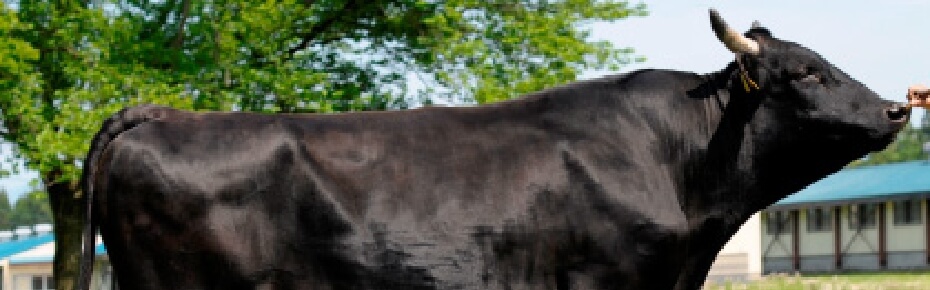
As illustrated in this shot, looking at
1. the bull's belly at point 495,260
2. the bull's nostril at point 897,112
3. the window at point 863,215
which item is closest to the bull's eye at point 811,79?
the bull's nostril at point 897,112

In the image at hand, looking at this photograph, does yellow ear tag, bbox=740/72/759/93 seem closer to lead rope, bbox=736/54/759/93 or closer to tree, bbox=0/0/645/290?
lead rope, bbox=736/54/759/93

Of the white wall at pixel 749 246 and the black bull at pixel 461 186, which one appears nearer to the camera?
the black bull at pixel 461 186

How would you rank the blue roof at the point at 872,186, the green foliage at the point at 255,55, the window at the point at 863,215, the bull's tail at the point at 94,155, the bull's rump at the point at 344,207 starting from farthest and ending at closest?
the window at the point at 863,215
the blue roof at the point at 872,186
the green foliage at the point at 255,55
the bull's tail at the point at 94,155
the bull's rump at the point at 344,207

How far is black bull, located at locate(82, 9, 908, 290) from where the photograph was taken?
5727mm

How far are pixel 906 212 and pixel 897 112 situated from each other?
5291cm

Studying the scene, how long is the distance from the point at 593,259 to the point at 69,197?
2569cm

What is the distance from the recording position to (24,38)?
2930 centimetres

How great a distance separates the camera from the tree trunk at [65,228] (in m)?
29.6

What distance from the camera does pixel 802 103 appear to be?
6527 mm

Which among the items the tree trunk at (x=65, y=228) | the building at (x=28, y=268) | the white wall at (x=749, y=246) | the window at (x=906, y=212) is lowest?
the building at (x=28, y=268)

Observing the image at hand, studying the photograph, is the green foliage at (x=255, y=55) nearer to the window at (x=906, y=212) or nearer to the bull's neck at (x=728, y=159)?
the bull's neck at (x=728, y=159)

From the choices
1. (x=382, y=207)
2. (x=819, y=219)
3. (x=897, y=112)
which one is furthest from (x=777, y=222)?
(x=382, y=207)

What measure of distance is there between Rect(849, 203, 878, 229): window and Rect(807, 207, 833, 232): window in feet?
4.88

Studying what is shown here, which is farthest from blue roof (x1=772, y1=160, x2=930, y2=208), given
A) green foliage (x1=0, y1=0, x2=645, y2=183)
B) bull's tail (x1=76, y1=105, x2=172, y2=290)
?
bull's tail (x1=76, y1=105, x2=172, y2=290)
